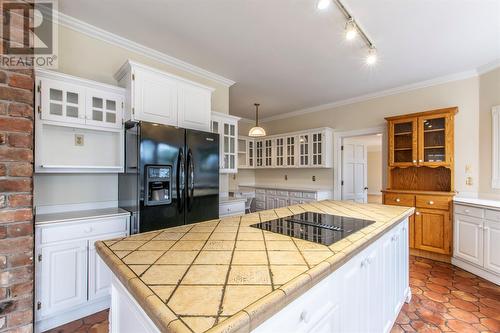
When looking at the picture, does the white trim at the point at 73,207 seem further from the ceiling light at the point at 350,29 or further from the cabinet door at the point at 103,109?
the ceiling light at the point at 350,29

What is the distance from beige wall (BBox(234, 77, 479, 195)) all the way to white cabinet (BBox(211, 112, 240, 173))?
227 centimetres

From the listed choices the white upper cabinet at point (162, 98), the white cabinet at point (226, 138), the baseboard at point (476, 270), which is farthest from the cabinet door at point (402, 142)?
the white upper cabinet at point (162, 98)

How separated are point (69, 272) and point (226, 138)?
2.37 m

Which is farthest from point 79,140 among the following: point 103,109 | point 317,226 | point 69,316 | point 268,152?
point 268,152

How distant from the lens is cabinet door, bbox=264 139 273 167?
18.9ft

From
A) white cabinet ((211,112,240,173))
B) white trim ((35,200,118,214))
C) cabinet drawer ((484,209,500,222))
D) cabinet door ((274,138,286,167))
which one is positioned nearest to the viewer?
white trim ((35,200,118,214))

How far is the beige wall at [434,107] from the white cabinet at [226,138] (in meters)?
2.27

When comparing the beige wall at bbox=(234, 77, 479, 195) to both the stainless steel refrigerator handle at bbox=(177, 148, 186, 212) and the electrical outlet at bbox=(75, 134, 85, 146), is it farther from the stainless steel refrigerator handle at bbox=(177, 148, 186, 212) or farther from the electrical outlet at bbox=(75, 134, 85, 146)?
the electrical outlet at bbox=(75, 134, 85, 146)

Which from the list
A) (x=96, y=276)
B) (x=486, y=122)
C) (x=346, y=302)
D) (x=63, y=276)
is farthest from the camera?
(x=486, y=122)

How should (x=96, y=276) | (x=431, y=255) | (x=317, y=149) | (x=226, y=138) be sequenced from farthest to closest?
(x=317, y=149) < (x=226, y=138) < (x=431, y=255) < (x=96, y=276)

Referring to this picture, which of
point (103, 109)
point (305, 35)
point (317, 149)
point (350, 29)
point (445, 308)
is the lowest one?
point (445, 308)

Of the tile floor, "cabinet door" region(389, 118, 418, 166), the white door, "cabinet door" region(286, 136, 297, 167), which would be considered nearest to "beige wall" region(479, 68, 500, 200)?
"cabinet door" region(389, 118, 418, 166)

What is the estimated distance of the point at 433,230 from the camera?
332cm

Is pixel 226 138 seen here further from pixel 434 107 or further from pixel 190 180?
pixel 434 107
